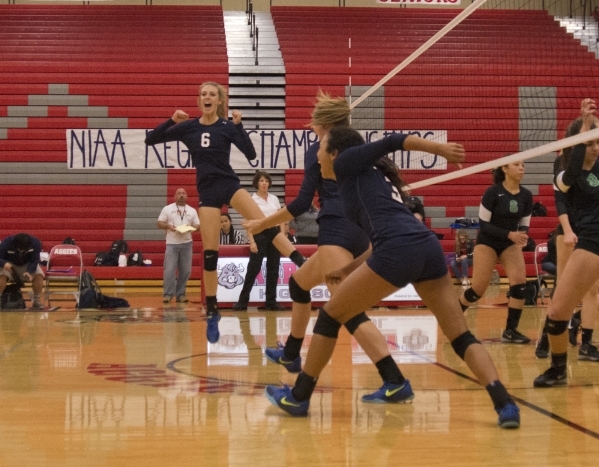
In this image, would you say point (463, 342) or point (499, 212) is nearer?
point (463, 342)

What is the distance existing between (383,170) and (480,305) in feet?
30.0

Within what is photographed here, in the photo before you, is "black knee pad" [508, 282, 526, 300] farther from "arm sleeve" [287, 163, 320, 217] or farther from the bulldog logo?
the bulldog logo

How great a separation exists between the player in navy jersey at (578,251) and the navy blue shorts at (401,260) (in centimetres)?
157

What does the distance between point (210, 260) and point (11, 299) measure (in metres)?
6.25

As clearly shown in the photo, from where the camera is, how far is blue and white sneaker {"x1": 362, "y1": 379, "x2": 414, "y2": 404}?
203 inches

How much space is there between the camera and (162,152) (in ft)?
50.5

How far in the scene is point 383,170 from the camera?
4598mm

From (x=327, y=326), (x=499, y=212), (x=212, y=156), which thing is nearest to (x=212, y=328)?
(x=212, y=156)

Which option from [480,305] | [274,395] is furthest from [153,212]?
[274,395]

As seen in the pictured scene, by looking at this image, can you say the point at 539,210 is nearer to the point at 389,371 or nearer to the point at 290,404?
the point at 389,371

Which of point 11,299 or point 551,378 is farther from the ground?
point 551,378

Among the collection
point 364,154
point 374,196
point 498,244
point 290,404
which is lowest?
point 290,404

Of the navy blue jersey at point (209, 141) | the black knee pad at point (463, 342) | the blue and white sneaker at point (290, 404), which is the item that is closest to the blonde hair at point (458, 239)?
the navy blue jersey at point (209, 141)

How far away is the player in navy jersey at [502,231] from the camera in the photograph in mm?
8070
